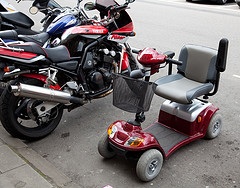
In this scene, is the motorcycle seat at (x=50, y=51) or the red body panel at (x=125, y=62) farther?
the red body panel at (x=125, y=62)

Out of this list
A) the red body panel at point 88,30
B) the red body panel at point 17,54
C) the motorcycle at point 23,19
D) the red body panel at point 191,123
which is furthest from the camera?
the motorcycle at point 23,19

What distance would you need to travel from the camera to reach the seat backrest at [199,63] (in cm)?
384

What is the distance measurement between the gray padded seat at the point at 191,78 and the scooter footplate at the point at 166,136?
46cm

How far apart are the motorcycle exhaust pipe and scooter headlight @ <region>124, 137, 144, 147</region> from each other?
1026 mm

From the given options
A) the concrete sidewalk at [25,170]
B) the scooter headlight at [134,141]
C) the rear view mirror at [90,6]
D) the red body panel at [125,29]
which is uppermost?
the rear view mirror at [90,6]

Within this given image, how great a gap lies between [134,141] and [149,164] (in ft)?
0.87

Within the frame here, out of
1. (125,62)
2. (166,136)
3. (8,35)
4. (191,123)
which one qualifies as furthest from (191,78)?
(8,35)

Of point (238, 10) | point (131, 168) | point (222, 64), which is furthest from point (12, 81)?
point (238, 10)

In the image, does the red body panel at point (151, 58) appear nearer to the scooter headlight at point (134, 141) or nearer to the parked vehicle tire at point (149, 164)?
the scooter headlight at point (134, 141)

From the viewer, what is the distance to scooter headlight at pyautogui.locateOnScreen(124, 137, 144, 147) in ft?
10.3

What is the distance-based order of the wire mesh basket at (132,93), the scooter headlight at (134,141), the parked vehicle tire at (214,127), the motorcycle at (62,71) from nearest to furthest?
the wire mesh basket at (132,93), the scooter headlight at (134,141), the motorcycle at (62,71), the parked vehicle tire at (214,127)

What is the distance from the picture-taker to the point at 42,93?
11.7 ft

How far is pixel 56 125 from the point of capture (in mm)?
4129

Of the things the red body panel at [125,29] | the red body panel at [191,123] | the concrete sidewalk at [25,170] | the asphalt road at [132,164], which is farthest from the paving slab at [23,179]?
the red body panel at [125,29]
